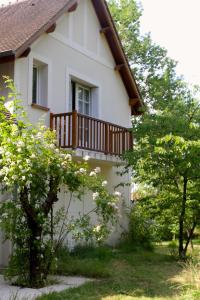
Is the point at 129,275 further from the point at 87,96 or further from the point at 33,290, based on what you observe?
the point at 87,96

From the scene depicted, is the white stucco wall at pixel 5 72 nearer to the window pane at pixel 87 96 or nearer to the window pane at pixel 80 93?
the window pane at pixel 80 93

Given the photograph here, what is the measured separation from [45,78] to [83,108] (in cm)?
262

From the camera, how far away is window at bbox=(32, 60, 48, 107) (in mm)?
12589

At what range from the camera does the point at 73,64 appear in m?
14.1

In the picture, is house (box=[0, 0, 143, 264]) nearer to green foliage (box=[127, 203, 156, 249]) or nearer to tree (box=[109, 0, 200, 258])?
green foliage (box=[127, 203, 156, 249])

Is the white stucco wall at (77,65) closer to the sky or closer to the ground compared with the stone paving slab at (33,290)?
closer to the sky

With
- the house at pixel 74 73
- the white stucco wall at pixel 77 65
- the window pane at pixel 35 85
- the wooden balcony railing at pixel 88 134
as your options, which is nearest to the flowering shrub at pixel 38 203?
the house at pixel 74 73

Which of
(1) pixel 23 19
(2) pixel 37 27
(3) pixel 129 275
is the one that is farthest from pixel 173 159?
(1) pixel 23 19

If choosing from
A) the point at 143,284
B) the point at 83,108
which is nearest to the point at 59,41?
the point at 83,108

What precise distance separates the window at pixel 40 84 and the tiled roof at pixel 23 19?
107 cm

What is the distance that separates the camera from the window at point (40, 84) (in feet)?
41.3

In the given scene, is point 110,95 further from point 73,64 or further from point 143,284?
point 143,284

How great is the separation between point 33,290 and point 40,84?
6.77 m

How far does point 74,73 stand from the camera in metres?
14.0
